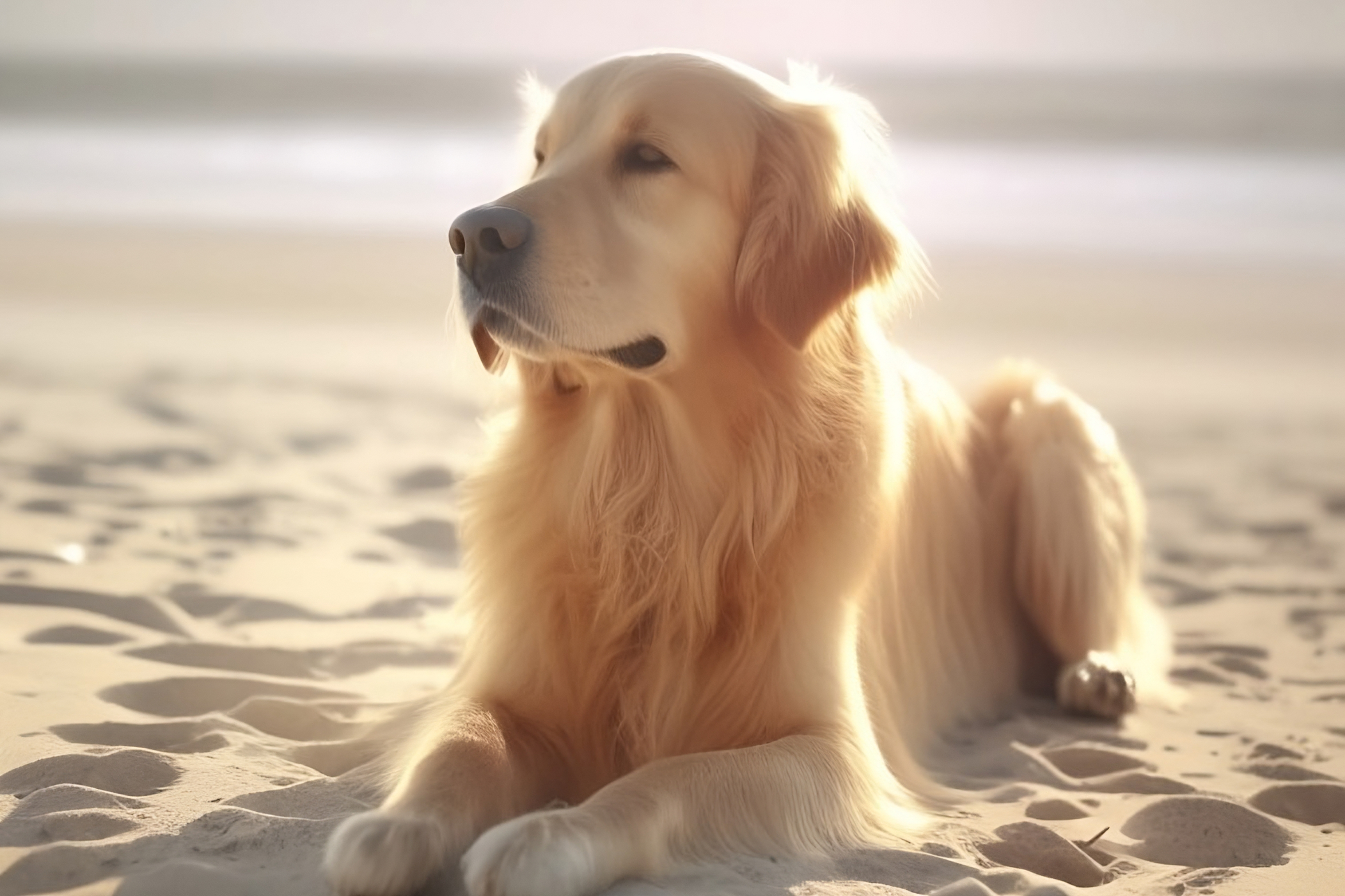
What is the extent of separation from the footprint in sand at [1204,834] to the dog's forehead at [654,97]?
165 cm

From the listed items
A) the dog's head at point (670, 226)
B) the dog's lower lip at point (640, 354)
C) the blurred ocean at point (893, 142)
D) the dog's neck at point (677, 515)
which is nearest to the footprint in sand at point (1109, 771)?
the dog's neck at point (677, 515)

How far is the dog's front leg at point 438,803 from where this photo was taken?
7.04 ft

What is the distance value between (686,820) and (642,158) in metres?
1.28

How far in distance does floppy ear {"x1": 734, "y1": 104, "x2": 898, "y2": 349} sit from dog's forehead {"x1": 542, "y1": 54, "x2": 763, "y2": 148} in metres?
0.09

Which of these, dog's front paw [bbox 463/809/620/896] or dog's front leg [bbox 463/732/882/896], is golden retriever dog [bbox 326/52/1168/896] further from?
dog's front paw [bbox 463/809/620/896]

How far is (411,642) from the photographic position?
12.8 feet

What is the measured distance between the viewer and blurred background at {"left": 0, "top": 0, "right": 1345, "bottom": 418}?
8.33 meters

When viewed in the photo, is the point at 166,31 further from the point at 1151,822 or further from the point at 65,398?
the point at 1151,822

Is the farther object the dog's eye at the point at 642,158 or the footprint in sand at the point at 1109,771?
the footprint in sand at the point at 1109,771

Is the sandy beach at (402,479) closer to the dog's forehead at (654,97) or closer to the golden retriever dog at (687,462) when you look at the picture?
the golden retriever dog at (687,462)

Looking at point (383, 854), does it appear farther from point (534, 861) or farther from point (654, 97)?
point (654, 97)

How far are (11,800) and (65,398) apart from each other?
4151mm

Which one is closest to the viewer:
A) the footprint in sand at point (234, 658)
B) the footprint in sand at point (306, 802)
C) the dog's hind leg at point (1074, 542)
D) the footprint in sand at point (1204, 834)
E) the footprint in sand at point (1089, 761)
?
the footprint in sand at point (306, 802)

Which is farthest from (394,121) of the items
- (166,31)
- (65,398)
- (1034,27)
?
(65,398)
